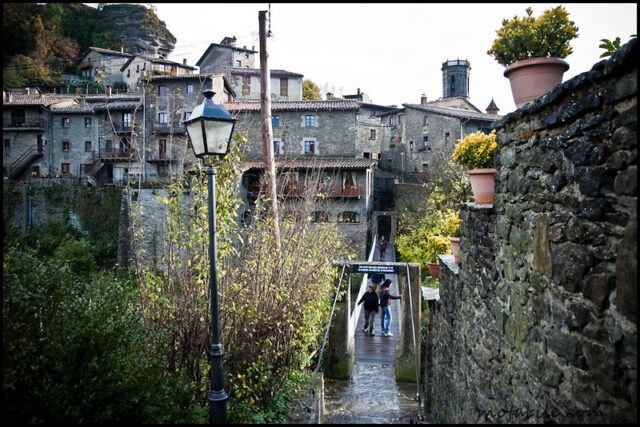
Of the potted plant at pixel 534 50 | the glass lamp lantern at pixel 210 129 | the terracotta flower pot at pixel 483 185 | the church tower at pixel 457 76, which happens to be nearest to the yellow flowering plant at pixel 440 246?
the terracotta flower pot at pixel 483 185

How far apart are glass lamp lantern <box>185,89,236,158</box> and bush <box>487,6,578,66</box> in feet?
8.00

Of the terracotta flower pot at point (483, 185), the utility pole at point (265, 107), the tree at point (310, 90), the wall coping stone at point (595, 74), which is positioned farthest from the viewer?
the tree at point (310, 90)

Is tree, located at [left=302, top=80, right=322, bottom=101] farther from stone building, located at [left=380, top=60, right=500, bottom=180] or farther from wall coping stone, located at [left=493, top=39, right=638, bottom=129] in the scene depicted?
wall coping stone, located at [left=493, top=39, right=638, bottom=129]

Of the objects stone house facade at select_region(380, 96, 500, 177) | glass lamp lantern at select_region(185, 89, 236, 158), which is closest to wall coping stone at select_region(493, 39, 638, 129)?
glass lamp lantern at select_region(185, 89, 236, 158)

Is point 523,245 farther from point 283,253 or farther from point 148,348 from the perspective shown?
point 283,253

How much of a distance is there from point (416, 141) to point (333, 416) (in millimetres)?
27502

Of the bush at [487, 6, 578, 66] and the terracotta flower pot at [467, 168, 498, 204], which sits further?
the terracotta flower pot at [467, 168, 498, 204]

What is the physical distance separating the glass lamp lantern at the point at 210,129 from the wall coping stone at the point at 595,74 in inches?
97.7

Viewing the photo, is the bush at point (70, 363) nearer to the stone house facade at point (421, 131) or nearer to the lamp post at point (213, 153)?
the lamp post at point (213, 153)

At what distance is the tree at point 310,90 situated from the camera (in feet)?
125

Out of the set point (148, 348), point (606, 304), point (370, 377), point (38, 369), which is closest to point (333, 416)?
point (370, 377)

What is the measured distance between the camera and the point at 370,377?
9.94 meters

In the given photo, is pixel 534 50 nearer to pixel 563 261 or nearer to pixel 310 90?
pixel 563 261

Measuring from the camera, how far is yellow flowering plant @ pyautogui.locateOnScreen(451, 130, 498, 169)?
4.16 m
